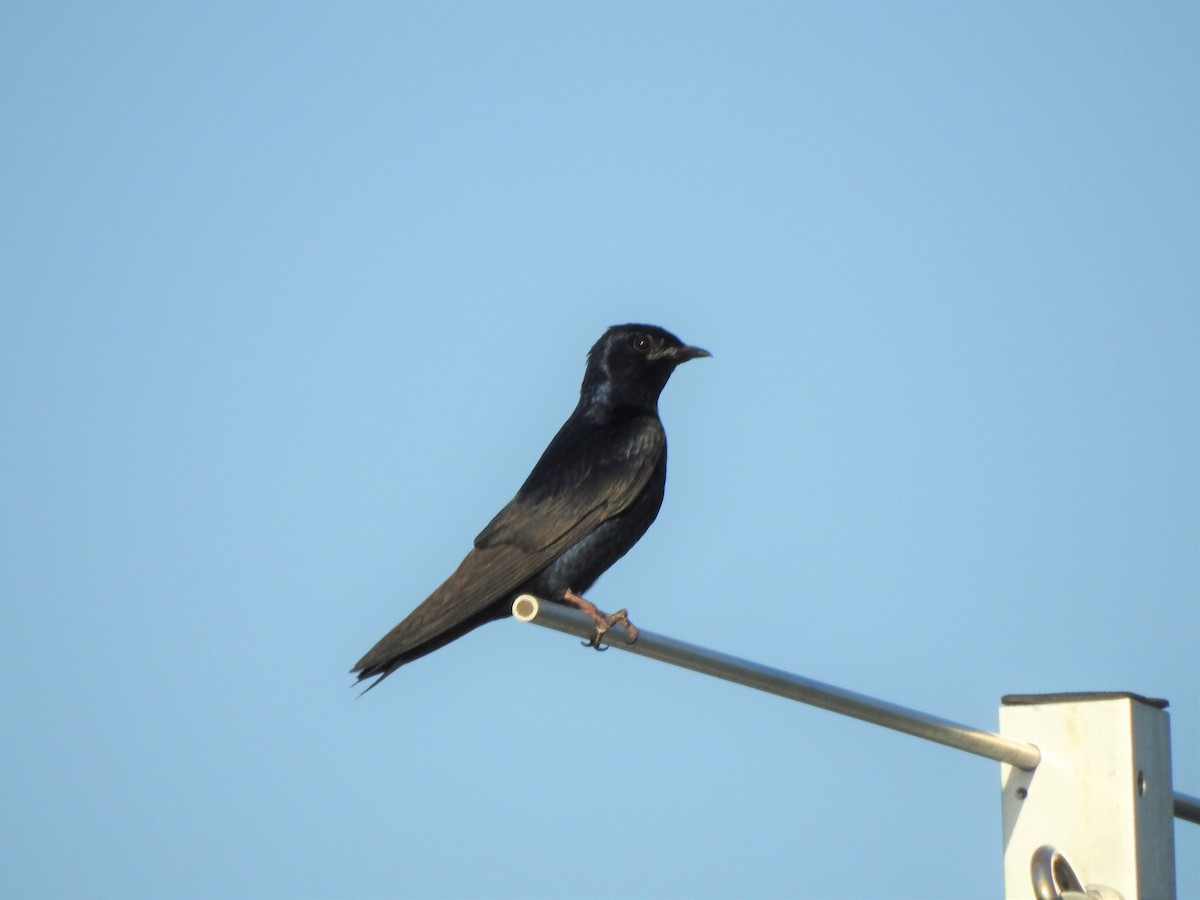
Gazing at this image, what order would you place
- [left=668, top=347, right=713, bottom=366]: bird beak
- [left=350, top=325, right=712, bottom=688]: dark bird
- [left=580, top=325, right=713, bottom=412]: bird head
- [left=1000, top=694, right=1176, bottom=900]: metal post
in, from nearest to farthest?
[left=1000, top=694, right=1176, bottom=900]: metal post, [left=350, top=325, right=712, bottom=688]: dark bird, [left=580, top=325, right=713, bottom=412]: bird head, [left=668, top=347, right=713, bottom=366]: bird beak

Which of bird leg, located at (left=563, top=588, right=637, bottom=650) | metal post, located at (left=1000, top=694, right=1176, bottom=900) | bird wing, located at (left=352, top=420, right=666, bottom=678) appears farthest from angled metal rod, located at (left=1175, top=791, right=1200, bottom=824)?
bird wing, located at (left=352, top=420, right=666, bottom=678)

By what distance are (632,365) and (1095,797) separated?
193 inches

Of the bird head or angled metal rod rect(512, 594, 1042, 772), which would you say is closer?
angled metal rod rect(512, 594, 1042, 772)

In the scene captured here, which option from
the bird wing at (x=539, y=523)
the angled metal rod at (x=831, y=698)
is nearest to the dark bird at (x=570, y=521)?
the bird wing at (x=539, y=523)

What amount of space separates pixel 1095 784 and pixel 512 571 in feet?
11.4

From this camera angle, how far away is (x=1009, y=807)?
4094 millimetres

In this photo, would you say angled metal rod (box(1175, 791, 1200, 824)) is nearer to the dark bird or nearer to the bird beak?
the dark bird

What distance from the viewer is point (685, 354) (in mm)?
8555

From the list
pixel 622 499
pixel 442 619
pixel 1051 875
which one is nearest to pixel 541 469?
pixel 622 499

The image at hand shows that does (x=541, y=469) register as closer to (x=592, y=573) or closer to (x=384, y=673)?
(x=592, y=573)

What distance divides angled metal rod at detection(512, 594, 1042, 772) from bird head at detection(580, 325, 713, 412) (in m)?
4.43

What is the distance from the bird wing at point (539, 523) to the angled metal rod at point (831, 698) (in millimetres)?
2482

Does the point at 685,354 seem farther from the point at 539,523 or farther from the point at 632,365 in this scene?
the point at 539,523

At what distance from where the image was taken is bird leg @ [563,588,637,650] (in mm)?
4102
